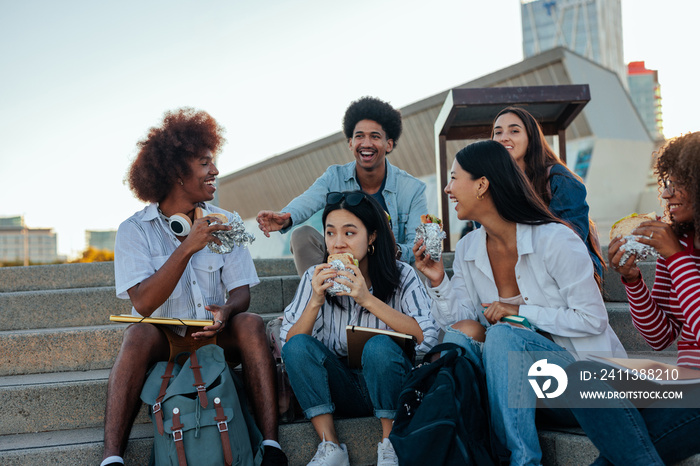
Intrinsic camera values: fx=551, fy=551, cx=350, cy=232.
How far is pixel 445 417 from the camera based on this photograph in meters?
2.04

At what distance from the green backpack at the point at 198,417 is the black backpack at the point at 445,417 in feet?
2.30

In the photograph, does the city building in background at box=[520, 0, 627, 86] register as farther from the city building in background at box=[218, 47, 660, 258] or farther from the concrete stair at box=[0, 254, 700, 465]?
the concrete stair at box=[0, 254, 700, 465]

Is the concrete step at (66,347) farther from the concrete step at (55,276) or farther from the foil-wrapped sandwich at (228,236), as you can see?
the concrete step at (55,276)

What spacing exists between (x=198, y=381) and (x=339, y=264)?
804mm

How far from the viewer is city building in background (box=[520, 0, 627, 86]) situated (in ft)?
341

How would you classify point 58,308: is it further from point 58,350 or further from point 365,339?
point 365,339

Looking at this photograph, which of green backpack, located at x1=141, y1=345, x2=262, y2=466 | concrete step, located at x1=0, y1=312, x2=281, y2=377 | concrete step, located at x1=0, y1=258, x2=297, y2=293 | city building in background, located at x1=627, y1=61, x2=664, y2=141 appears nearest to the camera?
green backpack, located at x1=141, y1=345, x2=262, y2=466

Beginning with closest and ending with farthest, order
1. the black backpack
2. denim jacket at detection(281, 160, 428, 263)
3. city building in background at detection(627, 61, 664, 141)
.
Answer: the black backpack → denim jacket at detection(281, 160, 428, 263) → city building in background at detection(627, 61, 664, 141)

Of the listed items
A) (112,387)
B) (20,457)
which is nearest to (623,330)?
(112,387)

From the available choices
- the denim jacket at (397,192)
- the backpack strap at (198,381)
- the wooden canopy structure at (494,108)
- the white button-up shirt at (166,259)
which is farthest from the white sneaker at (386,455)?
the wooden canopy structure at (494,108)

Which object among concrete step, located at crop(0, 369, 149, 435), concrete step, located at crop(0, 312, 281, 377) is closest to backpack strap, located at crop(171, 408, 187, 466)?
concrete step, located at crop(0, 369, 149, 435)

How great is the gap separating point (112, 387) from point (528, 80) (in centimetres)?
1079

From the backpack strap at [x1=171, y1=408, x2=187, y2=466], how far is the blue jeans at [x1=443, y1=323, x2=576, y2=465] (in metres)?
1.25

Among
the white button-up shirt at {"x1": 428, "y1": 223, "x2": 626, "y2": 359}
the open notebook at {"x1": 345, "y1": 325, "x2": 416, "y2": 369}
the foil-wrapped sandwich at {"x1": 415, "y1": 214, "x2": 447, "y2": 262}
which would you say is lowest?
the open notebook at {"x1": 345, "y1": 325, "x2": 416, "y2": 369}
